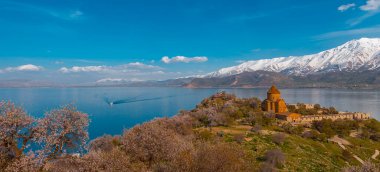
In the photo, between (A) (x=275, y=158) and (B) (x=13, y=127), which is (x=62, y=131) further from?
(A) (x=275, y=158)

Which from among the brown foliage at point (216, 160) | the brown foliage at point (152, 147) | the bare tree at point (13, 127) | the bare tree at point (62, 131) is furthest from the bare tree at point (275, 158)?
the bare tree at point (13, 127)

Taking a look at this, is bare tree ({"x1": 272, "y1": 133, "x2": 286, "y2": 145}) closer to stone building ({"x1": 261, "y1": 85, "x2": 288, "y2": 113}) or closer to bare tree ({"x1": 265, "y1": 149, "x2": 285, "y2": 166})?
bare tree ({"x1": 265, "y1": 149, "x2": 285, "y2": 166})

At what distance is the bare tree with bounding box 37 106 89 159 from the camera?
A: 1605cm

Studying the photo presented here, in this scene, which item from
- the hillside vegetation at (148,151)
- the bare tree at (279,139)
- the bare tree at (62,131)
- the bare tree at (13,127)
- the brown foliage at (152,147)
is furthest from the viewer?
the bare tree at (279,139)

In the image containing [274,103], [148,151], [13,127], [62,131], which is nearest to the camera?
[13,127]

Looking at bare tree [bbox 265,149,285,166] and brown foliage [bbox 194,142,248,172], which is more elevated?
brown foliage [bbox 194,142,248,172]

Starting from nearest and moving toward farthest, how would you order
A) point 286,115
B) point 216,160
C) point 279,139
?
point 216,160 → point 279,139 → point 286,115

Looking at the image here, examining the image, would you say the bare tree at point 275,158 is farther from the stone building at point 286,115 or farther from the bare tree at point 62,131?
the stone building at point 286,115

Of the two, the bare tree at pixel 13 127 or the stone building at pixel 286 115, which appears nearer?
the bare tree at pixel 13 127

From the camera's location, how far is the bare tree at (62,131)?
16047 millimetres

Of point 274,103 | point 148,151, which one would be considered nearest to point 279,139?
point 148,151

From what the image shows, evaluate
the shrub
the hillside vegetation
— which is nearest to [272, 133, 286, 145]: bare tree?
the hillside vegetation

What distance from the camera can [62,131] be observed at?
1677 centimetres

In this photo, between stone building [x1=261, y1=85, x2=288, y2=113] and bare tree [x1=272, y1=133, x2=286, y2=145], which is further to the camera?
stone building [x1=261, y1=85, x2=288, y2=113]
